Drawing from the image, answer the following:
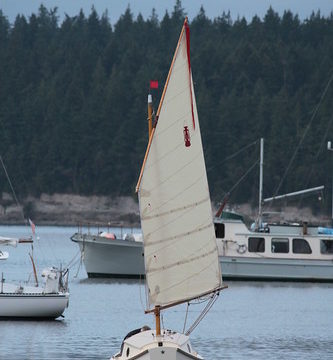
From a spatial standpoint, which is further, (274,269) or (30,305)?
(274,269)

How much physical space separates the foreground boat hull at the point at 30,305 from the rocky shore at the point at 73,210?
378 ft

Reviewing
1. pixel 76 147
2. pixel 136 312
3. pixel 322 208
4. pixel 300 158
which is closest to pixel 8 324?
pixel 136 312

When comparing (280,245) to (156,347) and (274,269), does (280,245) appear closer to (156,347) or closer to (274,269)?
(274,269)

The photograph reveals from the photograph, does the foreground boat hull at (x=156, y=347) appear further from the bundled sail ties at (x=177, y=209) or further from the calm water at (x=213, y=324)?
the calm water at (x=213, y=324)

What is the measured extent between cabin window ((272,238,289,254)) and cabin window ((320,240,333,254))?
1.63 meters

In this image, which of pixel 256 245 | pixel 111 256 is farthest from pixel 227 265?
pixel 111 256

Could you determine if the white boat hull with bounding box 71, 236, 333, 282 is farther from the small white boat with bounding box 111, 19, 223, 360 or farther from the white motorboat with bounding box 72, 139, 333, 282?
the small white boat with bounding box 111, 19, 223, 360

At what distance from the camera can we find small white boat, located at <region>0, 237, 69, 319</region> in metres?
42.7

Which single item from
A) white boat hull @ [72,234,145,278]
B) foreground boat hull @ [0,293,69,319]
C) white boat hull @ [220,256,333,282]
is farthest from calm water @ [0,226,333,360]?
white boat hull @ [72,234,145,278]

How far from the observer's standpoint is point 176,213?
2892 cm

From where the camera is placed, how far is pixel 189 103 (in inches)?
1150

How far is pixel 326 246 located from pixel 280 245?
2.18m

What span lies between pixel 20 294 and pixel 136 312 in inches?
331

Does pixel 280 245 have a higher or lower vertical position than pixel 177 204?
lower
